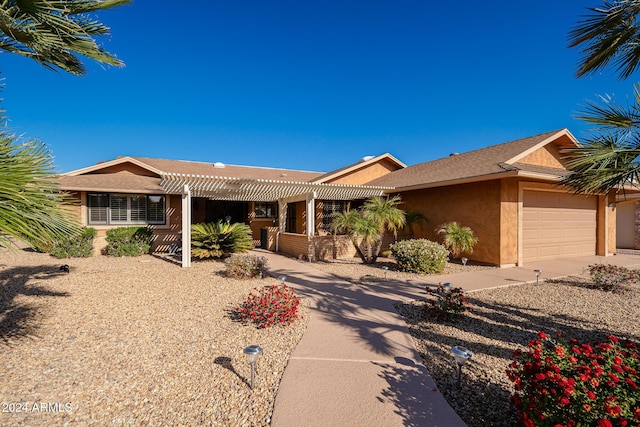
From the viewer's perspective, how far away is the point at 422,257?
9.76 meters

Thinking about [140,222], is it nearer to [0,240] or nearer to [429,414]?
[0,240]

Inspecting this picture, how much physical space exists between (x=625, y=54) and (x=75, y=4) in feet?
26.8

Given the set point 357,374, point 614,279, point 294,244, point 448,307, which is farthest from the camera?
point 294,244

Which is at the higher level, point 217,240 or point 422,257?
point 217,240

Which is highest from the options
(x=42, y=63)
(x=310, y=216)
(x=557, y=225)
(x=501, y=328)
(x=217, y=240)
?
(x=42, y=63)

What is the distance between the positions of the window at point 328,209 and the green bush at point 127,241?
947 centimetres

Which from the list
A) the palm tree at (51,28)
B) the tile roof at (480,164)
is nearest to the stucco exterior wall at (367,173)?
the tile roof at (480,164)

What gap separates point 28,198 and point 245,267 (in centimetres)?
651

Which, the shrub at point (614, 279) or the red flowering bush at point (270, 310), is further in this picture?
the shrub at point (614, 279)

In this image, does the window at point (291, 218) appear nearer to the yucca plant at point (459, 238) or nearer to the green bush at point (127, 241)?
the green bush at point (127, 241)

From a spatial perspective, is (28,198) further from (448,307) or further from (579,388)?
(448,307)

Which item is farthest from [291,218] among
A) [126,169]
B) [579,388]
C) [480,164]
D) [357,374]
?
[579,388]

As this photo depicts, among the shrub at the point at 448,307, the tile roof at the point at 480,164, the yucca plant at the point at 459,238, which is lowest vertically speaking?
the shrub at the point at 448,307

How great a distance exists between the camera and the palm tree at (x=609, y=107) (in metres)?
4.23
